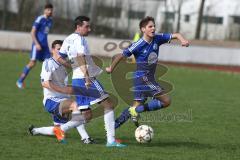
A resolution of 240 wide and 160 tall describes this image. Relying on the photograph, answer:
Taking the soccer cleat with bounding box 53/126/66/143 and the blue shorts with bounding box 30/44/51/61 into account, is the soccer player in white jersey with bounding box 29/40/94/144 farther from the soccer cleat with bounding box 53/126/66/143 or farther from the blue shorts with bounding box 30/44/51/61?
the blue shorts with bounding box 30/44/51/61

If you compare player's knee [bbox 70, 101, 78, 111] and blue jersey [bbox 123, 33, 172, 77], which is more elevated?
blue jersey [bbox 123, 33, 172, 77]

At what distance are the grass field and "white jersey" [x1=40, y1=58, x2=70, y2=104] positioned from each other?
2.10ft

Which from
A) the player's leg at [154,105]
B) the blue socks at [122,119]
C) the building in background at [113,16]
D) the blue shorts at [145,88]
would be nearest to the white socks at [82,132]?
the blue socks at [122,119]

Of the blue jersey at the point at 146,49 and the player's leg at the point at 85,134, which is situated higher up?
the blue jersey at the point at 146,49

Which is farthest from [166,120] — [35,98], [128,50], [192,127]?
[35,98]

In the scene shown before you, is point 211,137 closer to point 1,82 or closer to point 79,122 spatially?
point 79,122

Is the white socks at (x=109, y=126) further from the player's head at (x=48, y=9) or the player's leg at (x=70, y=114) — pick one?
the player's head at (x=48, y=9)

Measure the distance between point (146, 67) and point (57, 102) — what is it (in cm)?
151

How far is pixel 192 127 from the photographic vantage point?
11148 mm

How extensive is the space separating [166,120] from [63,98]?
3.01 meters

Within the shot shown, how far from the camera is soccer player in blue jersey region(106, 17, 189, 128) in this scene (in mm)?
9517

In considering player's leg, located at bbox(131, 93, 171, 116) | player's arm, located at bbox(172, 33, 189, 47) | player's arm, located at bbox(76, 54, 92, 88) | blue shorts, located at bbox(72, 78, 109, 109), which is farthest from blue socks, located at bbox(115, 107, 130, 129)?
player's arm, located at bbox(172, 33, 189, 47)

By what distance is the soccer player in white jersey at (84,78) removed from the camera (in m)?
8.85

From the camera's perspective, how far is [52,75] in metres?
9.59
